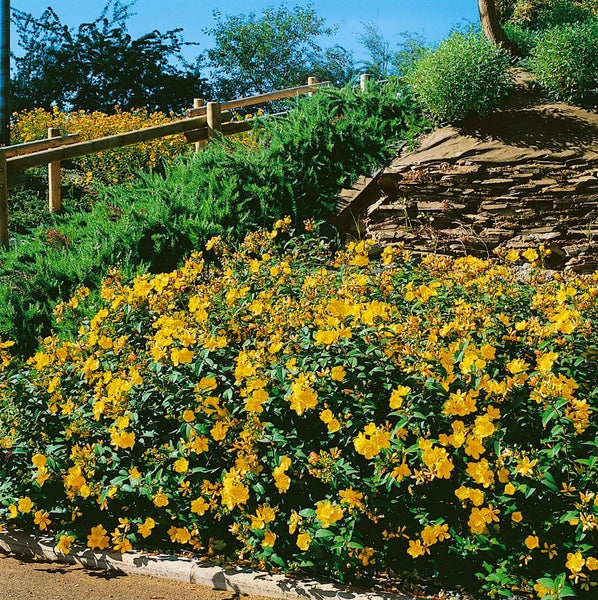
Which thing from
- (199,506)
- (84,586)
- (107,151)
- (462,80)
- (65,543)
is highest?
(107,151)

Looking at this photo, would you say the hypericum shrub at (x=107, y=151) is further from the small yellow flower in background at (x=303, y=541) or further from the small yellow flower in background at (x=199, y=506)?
the small yellow flower in background at (x=303, y=541)

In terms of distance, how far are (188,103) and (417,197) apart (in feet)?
49.8

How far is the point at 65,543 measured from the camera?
12.3 feet

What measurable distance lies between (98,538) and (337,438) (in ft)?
4.06

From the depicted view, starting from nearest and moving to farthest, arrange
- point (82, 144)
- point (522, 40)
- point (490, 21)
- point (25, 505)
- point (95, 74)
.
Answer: point (25, 505) → point (82, 144) → point (490, 21) → point (522, 40) → point (95, 74)

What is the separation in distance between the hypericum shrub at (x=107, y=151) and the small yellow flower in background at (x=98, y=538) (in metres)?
6.70

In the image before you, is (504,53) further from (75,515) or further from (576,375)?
(75,515)

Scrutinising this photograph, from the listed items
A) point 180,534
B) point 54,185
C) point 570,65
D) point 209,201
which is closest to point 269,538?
point 180,534

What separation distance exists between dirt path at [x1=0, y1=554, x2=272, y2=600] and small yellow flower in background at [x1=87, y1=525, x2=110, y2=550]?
0.11m

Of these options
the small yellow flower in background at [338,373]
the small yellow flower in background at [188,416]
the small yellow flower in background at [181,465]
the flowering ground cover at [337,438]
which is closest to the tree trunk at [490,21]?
the flowering ground cover at [337,438]

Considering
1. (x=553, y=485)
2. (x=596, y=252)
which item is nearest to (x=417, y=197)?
(x=596, y=252)

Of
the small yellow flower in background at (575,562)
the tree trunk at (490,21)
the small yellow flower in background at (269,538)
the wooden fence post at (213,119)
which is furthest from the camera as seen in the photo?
the wooden fence post at (213,119)

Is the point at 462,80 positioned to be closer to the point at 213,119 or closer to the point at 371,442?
the point at 213,119

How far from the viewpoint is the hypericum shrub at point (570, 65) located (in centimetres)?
834
